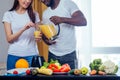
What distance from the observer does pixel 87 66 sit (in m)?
1.73

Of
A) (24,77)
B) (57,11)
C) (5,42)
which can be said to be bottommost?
(24,77)

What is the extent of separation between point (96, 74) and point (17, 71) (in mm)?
534

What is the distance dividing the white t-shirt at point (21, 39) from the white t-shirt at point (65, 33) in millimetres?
146

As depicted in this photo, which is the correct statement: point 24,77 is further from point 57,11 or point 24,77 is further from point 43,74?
point 57,11

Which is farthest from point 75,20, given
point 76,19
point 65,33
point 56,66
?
point 56,66

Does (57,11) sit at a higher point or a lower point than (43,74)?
higher

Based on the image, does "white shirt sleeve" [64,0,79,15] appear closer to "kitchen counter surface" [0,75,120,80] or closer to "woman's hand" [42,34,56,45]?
"woman's hand" [42,34,56,45]

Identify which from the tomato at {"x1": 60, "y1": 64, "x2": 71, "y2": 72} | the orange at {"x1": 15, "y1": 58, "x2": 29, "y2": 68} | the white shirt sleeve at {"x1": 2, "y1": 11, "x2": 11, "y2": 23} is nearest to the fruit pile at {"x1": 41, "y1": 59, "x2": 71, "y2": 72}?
the tomato at {"x1": 60, "y1": 64, "x2": 71, "y2": 72}

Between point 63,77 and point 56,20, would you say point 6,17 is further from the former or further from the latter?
point 63,77

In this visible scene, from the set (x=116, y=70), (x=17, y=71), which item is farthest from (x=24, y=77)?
(x=116, y=70)

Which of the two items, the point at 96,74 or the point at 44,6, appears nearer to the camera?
the point at 96,74

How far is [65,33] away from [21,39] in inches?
12.5

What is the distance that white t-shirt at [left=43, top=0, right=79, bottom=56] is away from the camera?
1.73 meters

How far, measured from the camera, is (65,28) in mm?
1732
